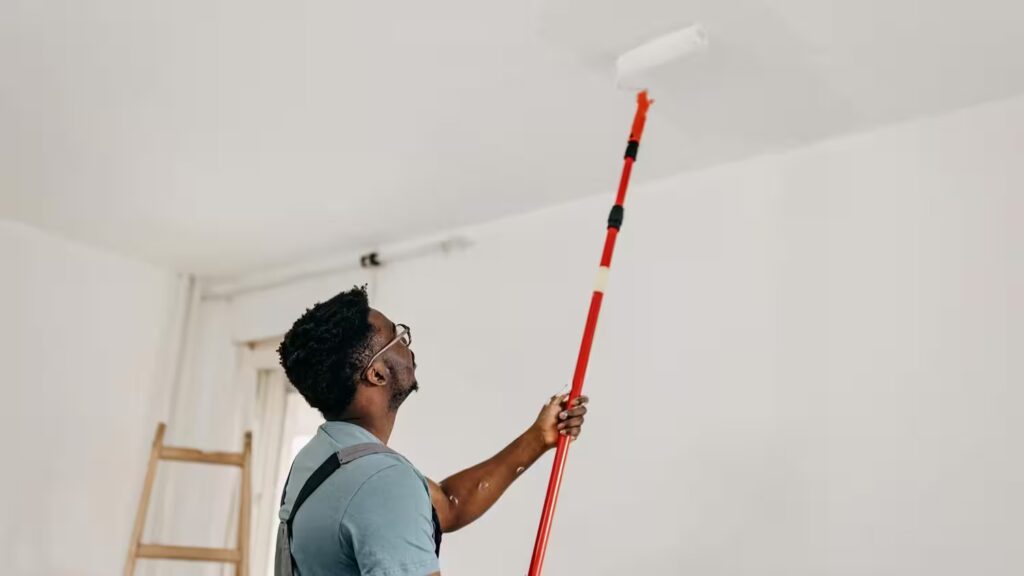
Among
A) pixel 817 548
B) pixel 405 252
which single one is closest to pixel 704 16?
pixel 817 548

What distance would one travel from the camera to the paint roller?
1.84m

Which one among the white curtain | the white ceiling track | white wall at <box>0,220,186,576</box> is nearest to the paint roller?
the white ceiling track

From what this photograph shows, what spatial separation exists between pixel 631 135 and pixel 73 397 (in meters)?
2.49

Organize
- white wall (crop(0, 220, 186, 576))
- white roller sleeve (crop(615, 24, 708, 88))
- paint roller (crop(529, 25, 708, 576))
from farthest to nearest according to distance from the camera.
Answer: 1. white wall (crop(0, 220, 186, 576))
2. white roller sleeve (crop(615, 24, 708, 88))
3. paint roller (crop(529, 25, 708, 576))

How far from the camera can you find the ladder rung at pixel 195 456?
3338 millimetres

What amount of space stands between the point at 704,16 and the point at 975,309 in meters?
0.96

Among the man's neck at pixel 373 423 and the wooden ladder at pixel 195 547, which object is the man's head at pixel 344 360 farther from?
the wooden ladder at pixel 195 547

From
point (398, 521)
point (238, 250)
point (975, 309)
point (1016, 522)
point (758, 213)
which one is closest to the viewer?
point (398, 521)

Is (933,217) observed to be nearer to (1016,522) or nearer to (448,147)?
(1016,522)

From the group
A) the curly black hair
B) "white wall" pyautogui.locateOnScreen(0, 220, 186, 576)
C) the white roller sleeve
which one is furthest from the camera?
"white wall" pyautogui.locateOnScreen(0, 220, 186, 576)

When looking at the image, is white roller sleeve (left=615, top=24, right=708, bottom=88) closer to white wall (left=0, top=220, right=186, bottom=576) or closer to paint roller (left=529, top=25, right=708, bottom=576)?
paint roller (left=529, top=25, right=708, bottom=576)

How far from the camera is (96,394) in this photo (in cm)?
358

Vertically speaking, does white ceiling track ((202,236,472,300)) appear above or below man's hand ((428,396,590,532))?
Result: above

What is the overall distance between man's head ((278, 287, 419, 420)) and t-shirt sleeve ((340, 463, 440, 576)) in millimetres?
275
